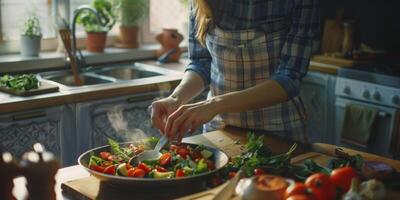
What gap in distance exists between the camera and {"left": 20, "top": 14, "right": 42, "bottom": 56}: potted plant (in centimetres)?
292

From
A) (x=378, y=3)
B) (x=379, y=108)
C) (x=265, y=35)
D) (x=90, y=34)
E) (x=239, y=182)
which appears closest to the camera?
(x=239, y=182)

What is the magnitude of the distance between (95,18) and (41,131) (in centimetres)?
99

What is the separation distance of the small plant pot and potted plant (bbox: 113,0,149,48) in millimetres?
559

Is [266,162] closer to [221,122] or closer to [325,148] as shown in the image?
[325,148]

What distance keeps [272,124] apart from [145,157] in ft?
1.92

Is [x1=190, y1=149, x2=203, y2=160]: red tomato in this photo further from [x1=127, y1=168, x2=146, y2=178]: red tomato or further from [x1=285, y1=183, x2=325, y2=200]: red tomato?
[x1=285, y1=183, x2=325, y2=200]: red tomato

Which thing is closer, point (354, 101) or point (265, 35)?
point (265, 35)

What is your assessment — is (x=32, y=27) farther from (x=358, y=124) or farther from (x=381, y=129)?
(x=381, y=129)

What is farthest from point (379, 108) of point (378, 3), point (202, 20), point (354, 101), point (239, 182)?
point (239, 182)

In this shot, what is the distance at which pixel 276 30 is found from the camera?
6.10 feet

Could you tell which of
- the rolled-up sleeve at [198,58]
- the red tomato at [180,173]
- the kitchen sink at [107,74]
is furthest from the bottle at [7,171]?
the kitchen sink at [107,74]

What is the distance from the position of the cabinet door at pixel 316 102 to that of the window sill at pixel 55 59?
928 mm

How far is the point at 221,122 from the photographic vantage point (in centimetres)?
196

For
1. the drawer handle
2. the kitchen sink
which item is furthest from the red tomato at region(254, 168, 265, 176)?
the kitchen sink
